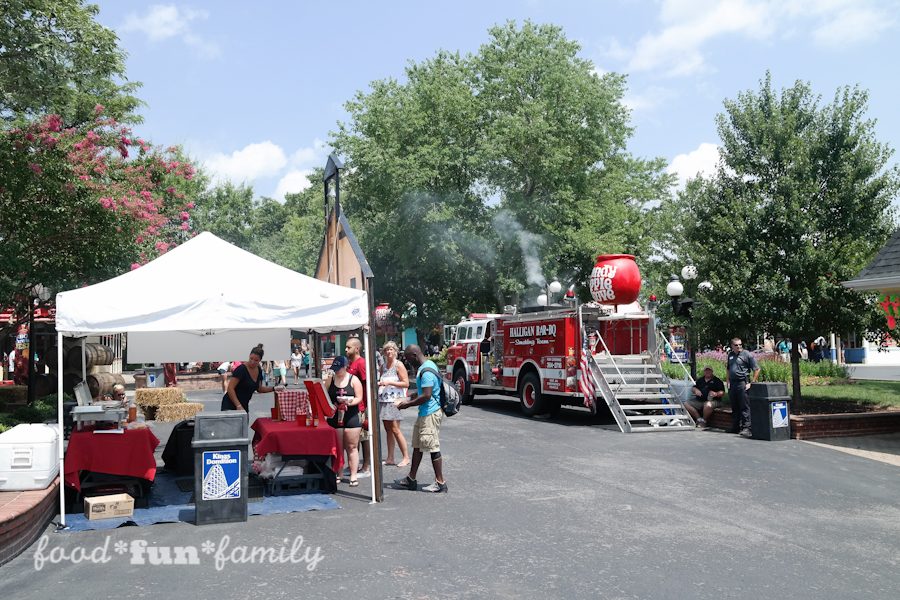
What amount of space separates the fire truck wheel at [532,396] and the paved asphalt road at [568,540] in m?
5.82

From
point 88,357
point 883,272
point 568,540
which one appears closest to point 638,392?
point 883,272

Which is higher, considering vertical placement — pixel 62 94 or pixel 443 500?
pixel 62 94

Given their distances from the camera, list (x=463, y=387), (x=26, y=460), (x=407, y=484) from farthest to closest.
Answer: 1. (x=463, y=387)
2. (x=407, y=484)
3. (x=26, y=460)

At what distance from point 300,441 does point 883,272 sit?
947 cm

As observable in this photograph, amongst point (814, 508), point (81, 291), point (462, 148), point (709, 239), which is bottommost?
point (814, 508)

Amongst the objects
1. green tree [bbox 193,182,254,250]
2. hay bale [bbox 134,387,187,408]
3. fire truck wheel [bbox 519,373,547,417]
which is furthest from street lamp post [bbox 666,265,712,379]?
green tree [bbox 193,182,254,250]

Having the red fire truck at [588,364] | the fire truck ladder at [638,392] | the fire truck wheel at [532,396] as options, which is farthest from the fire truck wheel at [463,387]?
the fire truck ladder at [638,392]

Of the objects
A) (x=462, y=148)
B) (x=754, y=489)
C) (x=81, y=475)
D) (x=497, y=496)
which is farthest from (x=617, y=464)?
(x=462, y=148)

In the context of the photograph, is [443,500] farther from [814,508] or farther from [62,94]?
[62,94]

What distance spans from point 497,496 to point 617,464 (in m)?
2.78

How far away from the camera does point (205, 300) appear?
795 centimetres

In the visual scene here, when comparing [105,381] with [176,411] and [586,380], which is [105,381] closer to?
[176,411]

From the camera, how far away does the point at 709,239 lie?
16.1m

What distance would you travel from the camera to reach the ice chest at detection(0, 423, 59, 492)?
289 inches
